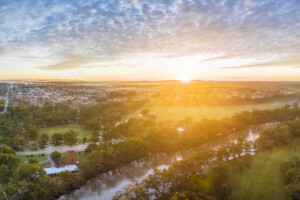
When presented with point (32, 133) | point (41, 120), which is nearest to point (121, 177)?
point (32, 133)

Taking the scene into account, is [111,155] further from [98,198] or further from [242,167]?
[242,167]

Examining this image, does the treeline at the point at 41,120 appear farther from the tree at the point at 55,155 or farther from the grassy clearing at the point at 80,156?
the grassy clearing at the point at 80,156

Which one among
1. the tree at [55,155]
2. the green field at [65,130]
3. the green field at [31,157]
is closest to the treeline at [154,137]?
the tree at [55,155]

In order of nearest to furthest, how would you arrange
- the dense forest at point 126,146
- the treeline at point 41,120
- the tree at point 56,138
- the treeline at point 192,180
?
the treeline at point 192,180
the dense forest at point 126,146
the tree at point 56,138
the treeline at point 41,120

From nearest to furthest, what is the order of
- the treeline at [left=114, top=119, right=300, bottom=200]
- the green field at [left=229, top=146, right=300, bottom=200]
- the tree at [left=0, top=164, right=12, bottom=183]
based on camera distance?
1. the treeline at [left=114, top=119, right=300, bottom=200]
2. the green field at [left=229, top=146, right=300, bottom=200]
3. the tree at [left=0, top=164, right=12, bottom=183]

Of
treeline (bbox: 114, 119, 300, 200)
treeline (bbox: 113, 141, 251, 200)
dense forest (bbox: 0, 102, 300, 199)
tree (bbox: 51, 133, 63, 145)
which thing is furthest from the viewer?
tree (bbox: 51, 133, 63, 145)

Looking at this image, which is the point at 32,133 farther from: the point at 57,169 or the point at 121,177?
the point at 121,177

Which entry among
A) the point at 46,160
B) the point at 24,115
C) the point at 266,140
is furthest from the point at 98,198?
the point at 24,115

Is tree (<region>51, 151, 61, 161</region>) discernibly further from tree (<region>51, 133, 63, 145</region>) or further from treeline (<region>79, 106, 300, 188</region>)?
tree (<region>51, 133, 63, 145</region>)

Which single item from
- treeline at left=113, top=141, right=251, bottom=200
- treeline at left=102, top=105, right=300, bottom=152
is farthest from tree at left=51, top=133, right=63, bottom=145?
treeline at left=113, top=141, right=251, bottom=200
